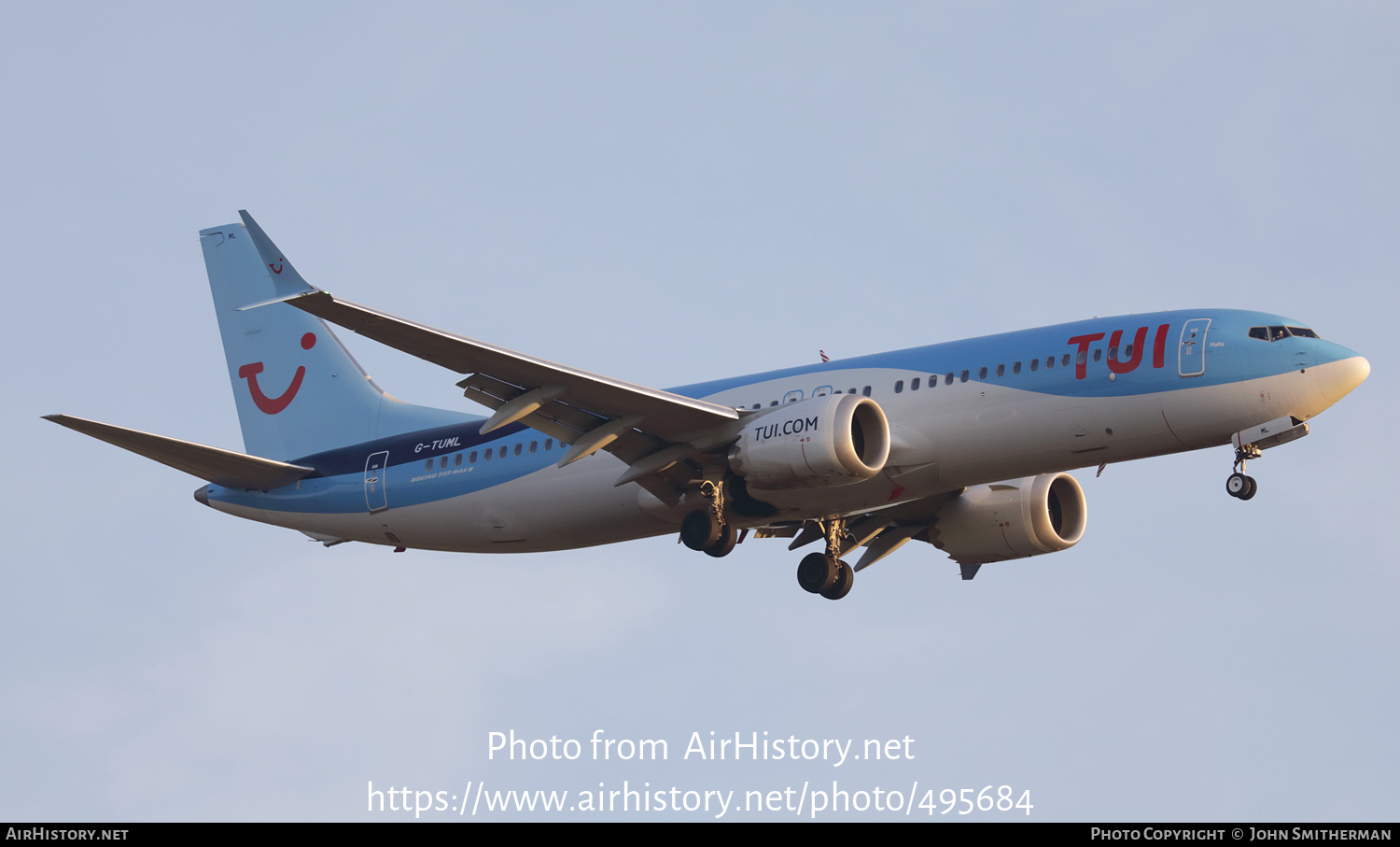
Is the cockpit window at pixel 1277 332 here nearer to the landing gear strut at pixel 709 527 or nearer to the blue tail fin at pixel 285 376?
the landing gear strut at pixel 709 527

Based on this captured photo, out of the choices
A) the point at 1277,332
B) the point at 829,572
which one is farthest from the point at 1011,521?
the point at 1277,332

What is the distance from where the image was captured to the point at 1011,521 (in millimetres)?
34250

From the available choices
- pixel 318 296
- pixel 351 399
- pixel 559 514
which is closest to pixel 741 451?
pixel 559 514

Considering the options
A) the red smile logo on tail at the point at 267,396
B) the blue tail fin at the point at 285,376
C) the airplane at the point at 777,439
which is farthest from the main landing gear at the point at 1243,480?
the red smile logo on tail at the point at 267,396

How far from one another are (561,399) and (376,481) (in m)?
7.22

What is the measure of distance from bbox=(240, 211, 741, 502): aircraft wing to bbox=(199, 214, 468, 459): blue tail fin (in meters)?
6.43

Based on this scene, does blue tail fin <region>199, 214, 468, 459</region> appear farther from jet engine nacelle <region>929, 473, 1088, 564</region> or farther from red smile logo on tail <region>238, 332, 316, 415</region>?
jet engine nacelle <region>929, 473, 1088, 564</region>

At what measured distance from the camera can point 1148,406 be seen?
2780 centimetres

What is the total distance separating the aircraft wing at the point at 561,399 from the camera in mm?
26578

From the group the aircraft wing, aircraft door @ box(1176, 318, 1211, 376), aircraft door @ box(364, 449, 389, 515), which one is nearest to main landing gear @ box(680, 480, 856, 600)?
the aircraft wing

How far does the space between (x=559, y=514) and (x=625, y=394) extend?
4447 millimetres

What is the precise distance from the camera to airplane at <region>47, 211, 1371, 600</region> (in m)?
27.7

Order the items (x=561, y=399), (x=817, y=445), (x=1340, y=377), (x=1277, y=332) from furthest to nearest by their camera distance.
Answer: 1. (x=561, y=399)
2. (x=817, y=445)
3. (x=1277, y=332)
4. (x=1340, y=377)

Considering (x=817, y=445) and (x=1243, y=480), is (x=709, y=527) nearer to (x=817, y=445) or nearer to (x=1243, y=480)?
(x=817, y=445)
